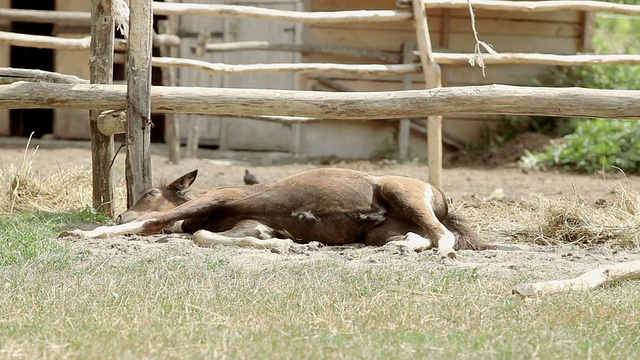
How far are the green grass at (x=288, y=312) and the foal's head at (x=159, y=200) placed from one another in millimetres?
1279

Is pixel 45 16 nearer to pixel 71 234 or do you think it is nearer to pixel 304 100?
pixel 304 100

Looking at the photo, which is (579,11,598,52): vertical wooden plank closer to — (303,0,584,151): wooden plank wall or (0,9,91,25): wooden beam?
(303,0,584,151): wooden plank wall

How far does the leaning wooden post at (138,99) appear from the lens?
680cm

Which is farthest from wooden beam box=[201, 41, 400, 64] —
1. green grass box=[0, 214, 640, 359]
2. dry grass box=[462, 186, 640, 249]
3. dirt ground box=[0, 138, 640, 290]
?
green grass box=[0, 214, 640, 359]

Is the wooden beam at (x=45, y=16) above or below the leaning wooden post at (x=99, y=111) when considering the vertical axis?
above

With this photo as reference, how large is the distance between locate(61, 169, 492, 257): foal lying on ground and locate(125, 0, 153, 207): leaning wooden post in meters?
0.50

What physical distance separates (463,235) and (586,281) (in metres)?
1.74

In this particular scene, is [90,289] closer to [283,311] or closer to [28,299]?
[28,299]

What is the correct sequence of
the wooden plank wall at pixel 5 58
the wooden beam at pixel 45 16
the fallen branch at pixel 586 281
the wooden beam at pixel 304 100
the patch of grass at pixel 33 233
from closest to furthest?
the fallen branch at pixel 586 281, the patch of grass at pixel 33 233, the wooden beam at pixel 304 100, the wooden beam at pixel 45 16, the wooden plank wall at pixel 5 58

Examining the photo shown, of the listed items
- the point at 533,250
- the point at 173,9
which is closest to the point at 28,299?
the point at 533,250

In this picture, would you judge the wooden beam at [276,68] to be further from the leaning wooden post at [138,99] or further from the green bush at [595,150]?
the green bush at [595,150]

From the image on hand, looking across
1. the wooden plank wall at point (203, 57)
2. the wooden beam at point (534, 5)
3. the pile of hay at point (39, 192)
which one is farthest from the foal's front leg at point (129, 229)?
the wooden plank wall at point (203, 57)

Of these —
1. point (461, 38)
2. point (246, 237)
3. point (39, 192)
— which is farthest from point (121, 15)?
point (461, 38)

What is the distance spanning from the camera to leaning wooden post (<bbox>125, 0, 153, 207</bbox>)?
680 centimetres
